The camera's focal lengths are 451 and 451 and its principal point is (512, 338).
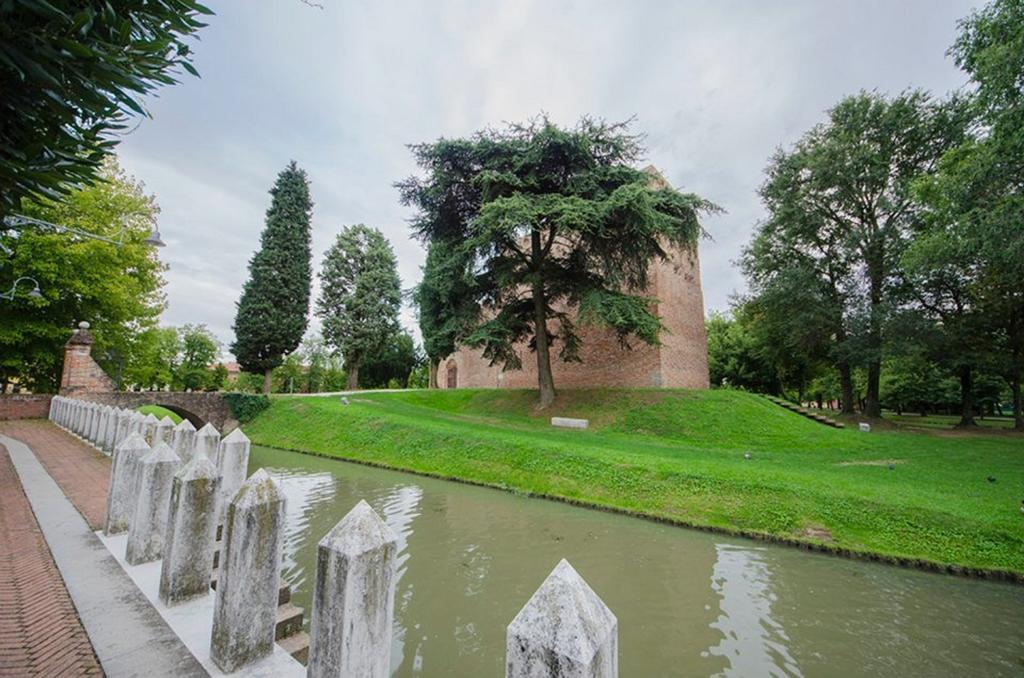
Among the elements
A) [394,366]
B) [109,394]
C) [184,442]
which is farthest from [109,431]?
[394,366]

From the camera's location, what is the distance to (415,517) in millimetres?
7449

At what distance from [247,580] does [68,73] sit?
2516mm

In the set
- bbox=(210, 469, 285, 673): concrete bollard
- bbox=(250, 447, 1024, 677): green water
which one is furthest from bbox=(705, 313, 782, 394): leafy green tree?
bbox=(210, 469, 285, 673): concrete bollard

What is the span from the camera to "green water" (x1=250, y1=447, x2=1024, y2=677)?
372 centimetres

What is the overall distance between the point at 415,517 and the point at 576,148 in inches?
548

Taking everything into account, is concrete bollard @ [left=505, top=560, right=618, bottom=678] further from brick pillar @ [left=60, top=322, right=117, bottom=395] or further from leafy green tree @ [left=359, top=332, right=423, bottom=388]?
leafy green tree @ [left=359, top=332, right=423, bottom=388]

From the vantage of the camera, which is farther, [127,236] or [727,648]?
[127,236]

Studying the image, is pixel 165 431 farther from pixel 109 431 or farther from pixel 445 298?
pixel 445 298

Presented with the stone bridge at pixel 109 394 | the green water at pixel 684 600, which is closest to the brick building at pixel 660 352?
the stone bridge at pixel 109 394

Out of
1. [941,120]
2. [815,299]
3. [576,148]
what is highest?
[941,120]

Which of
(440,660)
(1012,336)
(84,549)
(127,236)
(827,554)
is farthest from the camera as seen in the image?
(1012,336)

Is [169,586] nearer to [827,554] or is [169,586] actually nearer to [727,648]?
[727,648]

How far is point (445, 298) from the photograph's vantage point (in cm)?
1797

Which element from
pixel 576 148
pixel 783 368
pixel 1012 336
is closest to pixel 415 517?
pixel 576 148
